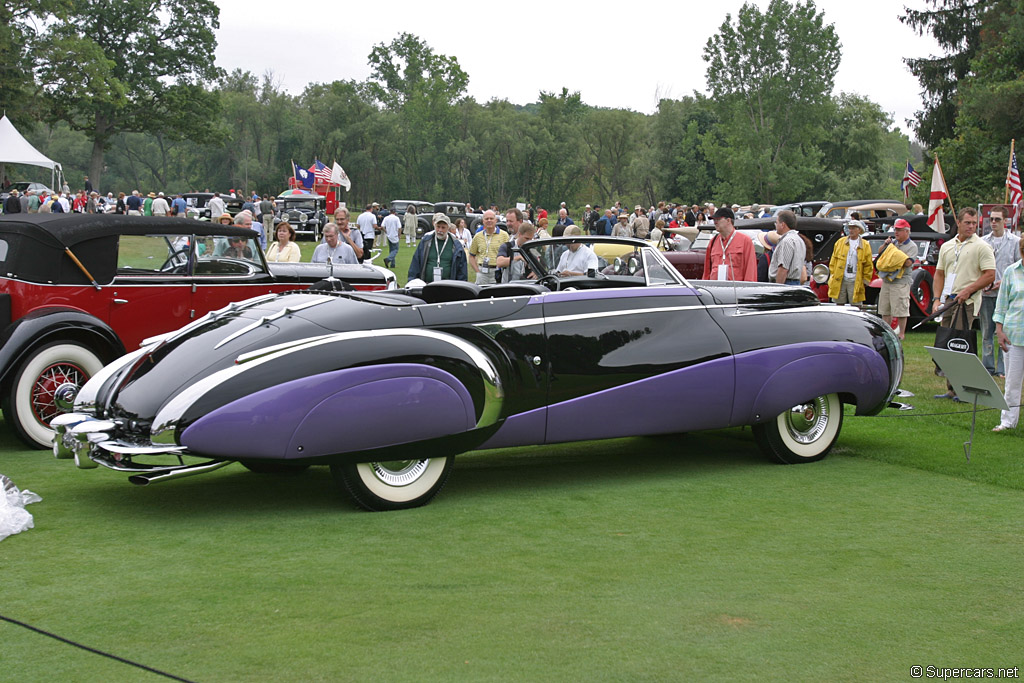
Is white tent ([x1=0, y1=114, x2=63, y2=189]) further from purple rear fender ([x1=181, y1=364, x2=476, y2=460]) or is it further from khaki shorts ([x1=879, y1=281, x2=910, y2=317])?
purple rear fender ([x1=181, y1=364, x2=476, y2=460])

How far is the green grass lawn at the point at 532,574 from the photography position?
12.8 feet

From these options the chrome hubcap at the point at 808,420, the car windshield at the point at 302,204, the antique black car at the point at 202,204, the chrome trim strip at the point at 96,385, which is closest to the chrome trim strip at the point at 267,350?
the chrome trim strip at the point at 96,385

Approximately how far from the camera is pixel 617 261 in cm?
735

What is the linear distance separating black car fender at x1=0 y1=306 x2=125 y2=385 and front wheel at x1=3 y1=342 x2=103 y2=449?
0.07 meters

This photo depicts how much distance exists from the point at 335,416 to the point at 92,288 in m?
3.90

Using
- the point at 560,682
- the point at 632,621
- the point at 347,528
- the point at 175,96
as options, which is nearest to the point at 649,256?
the point at 347,528

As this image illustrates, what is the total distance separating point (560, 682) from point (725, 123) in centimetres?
6504

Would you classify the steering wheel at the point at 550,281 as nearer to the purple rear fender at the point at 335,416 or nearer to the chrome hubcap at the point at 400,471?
the purple rear fender at the point at 335,416

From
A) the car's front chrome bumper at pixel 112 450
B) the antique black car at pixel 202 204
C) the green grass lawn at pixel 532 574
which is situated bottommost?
the green grass lawn at pixel 532 574

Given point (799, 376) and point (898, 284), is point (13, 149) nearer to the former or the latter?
point (898, 284)

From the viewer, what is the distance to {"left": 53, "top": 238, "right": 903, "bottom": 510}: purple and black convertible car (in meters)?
5.57

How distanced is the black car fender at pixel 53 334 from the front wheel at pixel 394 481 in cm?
296

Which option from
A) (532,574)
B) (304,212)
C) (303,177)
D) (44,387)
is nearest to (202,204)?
(303,177)

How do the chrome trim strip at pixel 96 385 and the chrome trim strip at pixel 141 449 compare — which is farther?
the chrome trim strip at pixel 96 385
